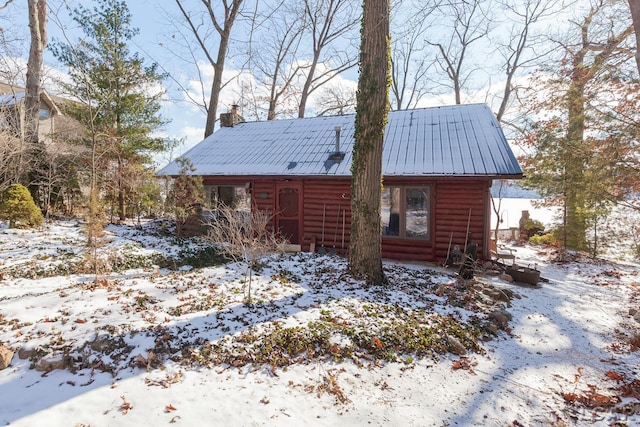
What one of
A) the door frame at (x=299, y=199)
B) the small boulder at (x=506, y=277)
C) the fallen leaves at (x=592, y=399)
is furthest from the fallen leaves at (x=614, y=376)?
the door frame at (x=299, y=199)

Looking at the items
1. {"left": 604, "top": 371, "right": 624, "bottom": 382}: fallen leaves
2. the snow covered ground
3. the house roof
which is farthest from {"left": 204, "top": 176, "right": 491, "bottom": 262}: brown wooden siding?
{"left": 604, "top": 371, "right": 624, "bottom": 382}: fallen leaves

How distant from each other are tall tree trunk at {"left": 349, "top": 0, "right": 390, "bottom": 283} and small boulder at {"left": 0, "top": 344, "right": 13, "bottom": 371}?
16.7 ft

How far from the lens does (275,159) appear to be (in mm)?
11234

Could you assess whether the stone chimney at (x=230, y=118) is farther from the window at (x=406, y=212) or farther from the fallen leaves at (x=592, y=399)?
the fallen leaves at (x=592, y=399)

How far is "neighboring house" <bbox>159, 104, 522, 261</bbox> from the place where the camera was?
28.6 feet

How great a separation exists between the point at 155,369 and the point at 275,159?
8.65 metres

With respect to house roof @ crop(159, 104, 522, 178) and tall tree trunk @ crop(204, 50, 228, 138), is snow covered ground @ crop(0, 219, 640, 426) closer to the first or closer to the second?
house roof @ crop(159, 104, 522, 178)

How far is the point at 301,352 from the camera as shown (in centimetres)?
391

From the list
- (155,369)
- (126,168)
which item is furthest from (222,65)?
(155,369)

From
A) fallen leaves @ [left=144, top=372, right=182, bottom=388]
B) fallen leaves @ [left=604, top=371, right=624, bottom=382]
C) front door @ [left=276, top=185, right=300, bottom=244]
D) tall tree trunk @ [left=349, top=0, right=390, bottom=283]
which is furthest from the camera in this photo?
front door @ [left=276, top=185, right=300, bottom=244]

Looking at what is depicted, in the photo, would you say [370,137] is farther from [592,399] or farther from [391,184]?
[592,399]

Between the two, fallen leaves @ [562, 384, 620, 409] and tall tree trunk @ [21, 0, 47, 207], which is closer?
fallen leaves @ [562, 384, 620, 409]

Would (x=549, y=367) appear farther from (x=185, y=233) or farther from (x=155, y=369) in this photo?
(x=185, y=233)

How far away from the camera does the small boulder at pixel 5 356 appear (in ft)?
10.9
